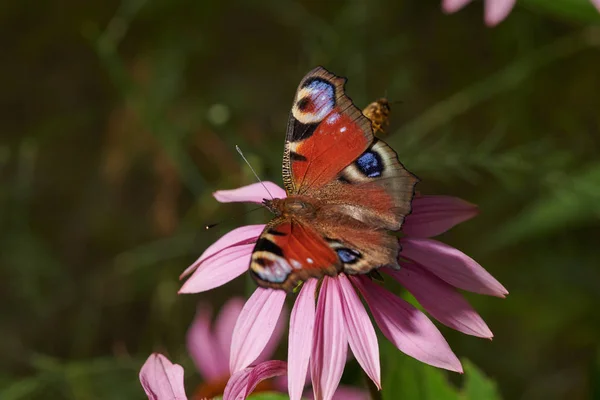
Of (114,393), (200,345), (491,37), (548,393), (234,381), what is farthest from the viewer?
(491,37)

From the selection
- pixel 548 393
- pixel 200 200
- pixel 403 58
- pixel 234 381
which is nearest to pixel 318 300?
pixel 234 381

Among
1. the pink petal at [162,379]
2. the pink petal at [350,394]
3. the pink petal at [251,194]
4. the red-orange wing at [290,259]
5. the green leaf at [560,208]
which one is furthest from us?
the green leaf at [560,208]

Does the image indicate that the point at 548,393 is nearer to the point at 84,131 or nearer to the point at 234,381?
the point at 234,381

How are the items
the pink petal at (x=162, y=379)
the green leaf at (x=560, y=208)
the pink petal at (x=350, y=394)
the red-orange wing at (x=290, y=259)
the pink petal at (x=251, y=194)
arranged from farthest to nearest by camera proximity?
the green leaf at (x=560, y=208) → the pink petal at (x=350, y=394) → the pink petal at (x=251, y=194) → the pink petal at (x=162, y=379) → the red-orange wing at (x=290, y=259)

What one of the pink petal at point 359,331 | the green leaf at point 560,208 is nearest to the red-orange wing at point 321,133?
the pink petal at point 359,331

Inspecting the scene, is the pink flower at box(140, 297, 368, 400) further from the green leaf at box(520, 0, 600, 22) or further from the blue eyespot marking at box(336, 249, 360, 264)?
the green leaf at box(520, 0, 600, 22)

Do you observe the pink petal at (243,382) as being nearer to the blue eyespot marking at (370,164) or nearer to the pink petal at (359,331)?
the pink petal at (359,331)

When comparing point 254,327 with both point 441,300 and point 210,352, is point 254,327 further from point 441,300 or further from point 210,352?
point 210,352
